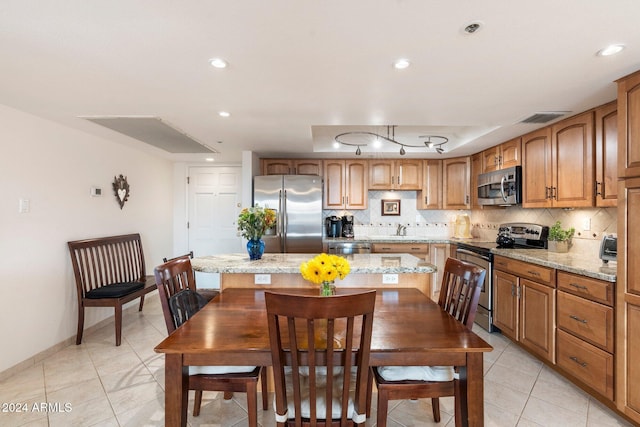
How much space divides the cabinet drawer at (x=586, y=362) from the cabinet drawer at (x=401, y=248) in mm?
2082

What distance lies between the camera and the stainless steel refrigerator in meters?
4.18

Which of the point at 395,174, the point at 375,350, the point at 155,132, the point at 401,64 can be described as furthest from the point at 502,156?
the point at 155,132

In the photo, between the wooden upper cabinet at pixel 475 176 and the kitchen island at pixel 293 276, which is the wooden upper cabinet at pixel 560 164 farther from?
the kitchen island at pixel 293 276

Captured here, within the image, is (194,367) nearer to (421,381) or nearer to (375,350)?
(375,350)

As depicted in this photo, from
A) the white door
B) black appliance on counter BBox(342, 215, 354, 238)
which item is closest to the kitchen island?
black appliance on counter BBox(342, 215, 354, 238)

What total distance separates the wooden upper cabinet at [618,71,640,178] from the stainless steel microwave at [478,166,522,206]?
4.92 feet

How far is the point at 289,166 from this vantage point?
471 centimetres

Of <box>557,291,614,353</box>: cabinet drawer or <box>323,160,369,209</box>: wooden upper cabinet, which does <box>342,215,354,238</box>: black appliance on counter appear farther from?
<box>557,291,614,353</box>: cabinet drawer

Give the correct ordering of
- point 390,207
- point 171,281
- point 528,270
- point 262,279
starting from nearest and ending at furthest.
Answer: point 171,281 < point 262,279 < point 528,270 < point 390,207

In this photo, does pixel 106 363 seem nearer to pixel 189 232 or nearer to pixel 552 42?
pixel 189 232

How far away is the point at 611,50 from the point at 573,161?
1.38m

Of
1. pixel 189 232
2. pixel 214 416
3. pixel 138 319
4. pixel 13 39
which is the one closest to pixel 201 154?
pixel 189 232

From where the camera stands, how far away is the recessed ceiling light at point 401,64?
5.74 ft

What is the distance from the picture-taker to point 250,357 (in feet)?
4.18
